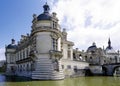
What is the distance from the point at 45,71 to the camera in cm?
3547

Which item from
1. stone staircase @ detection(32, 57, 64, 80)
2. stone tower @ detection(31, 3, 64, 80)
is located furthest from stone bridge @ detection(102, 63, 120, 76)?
stone staircase @ detection(32, 57, 64, 80)

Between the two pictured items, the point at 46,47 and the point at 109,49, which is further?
the point at 109,49

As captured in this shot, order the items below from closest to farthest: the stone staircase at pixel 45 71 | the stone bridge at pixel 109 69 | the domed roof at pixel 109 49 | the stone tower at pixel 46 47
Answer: the stone staircase at pixel 45 71 < the stone tower at pixel 46 47 < the stone bridge at pixel 109 69 < the domed roof at pixel 109 49

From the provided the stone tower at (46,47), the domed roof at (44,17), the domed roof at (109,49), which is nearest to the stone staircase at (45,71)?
the stone tower at (46,47)

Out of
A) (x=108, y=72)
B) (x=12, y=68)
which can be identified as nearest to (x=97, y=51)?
(x=108, y=72)

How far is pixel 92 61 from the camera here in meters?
67.8

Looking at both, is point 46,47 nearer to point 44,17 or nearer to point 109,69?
point 44,17

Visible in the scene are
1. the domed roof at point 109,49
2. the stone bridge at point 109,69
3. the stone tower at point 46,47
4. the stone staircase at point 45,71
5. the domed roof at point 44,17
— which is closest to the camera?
the stone staircase at point 45,71

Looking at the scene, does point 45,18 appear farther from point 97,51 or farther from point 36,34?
point 97,51

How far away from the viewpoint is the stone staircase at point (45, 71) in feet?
115

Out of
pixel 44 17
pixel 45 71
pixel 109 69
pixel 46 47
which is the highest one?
pixel 44 17

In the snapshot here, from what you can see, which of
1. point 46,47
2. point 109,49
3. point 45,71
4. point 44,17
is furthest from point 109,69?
point 109,49

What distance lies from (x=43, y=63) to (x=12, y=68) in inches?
1304

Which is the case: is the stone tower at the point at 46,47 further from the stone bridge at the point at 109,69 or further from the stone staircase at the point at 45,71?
the stone bridge at the point at 109,69
